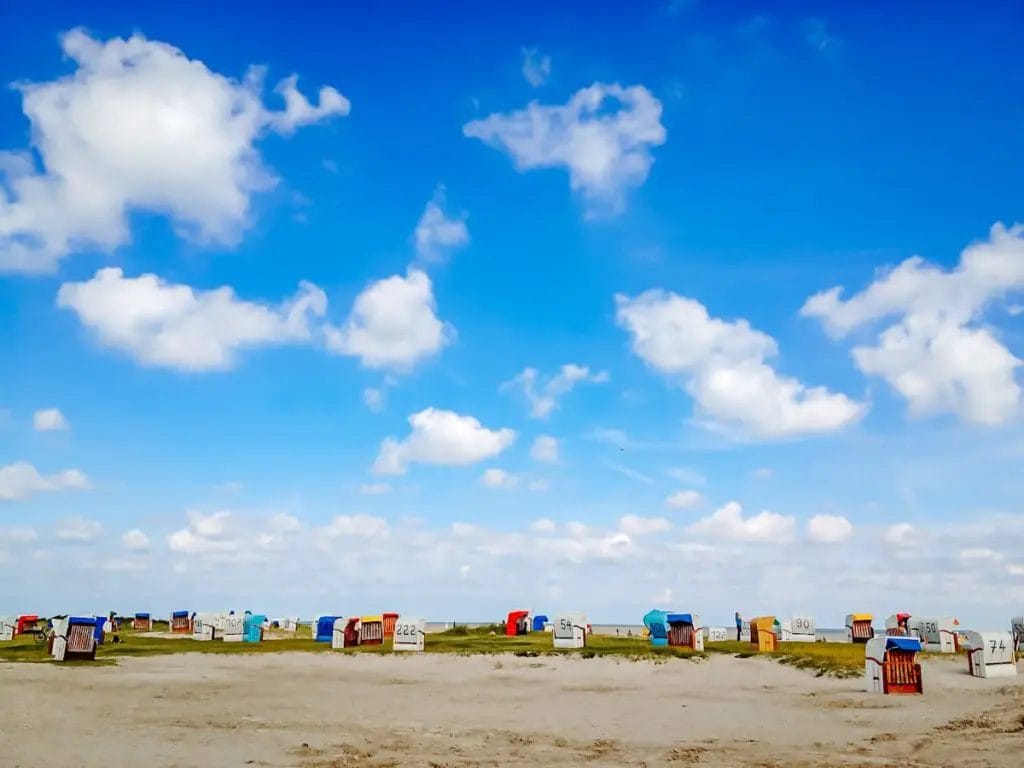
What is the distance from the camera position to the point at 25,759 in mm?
16453

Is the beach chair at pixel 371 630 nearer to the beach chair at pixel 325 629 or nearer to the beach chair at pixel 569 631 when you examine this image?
the beach chair at pixel 325 629

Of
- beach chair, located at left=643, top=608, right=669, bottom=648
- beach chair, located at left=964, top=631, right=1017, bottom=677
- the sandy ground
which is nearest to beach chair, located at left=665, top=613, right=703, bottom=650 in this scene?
beach chair, located at left=643, top=608, right=669, bottom=648

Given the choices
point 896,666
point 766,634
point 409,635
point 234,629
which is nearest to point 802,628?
point 766,634

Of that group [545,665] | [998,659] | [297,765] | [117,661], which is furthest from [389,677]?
[998,659]

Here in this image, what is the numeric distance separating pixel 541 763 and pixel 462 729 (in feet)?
18.0

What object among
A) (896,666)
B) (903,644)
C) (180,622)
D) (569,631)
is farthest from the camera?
(180,622)

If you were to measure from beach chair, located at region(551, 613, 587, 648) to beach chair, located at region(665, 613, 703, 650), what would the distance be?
5665 mm

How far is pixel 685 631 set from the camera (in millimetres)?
51906

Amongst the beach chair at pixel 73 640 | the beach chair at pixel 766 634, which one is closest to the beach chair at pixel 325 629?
the beach chair at pixel 73 640

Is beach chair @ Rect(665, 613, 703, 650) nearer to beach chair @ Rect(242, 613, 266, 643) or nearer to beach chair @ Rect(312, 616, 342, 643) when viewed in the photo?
beach chair @ Rect(312, 616, 342, 643)

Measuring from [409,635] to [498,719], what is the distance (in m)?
31.2

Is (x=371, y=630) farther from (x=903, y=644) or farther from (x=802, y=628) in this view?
(x=903, y=644)

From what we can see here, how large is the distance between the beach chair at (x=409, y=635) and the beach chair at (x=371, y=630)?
623 centimetres

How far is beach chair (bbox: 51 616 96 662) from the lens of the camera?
42656 mm
